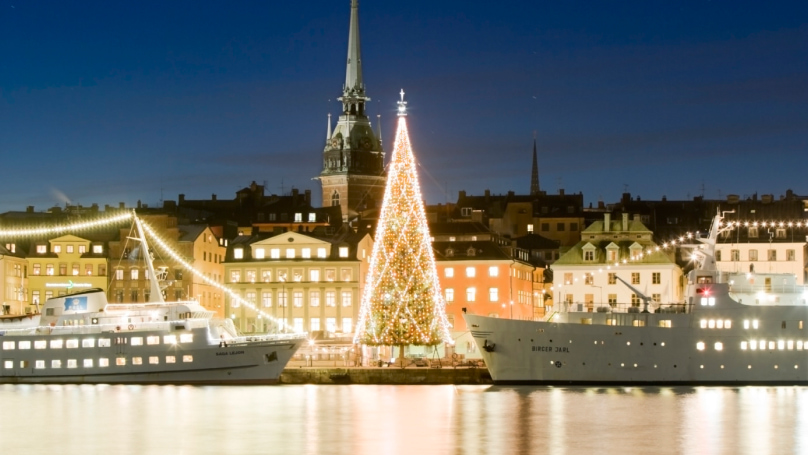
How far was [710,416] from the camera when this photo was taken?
178 feet

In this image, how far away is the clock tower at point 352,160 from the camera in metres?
122

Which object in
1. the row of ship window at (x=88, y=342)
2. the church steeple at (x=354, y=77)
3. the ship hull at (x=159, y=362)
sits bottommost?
the ship hull at (x=159, y=362)

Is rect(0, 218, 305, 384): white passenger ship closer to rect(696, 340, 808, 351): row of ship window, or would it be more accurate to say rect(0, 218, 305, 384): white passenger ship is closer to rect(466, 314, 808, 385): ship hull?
rect(466, 314, 808, 385): ship hull

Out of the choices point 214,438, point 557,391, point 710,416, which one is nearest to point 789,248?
point 557,391

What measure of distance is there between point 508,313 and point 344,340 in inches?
415

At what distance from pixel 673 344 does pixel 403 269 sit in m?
12.1

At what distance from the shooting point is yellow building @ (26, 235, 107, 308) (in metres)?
91.3

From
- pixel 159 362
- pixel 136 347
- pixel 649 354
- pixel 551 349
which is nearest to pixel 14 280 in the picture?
pixel 136 347

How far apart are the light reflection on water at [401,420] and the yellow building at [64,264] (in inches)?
953

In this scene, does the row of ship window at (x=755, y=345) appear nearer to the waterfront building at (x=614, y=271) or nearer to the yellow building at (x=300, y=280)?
the waterfront building at (x=614, y=271)

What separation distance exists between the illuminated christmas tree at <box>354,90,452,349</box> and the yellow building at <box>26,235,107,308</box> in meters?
29.9

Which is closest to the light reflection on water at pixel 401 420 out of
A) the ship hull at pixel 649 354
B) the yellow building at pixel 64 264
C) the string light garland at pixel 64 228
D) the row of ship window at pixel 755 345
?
the ship hull at pixel 649 354

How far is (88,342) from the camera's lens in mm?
69812

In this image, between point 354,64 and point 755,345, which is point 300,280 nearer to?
point 755,345
